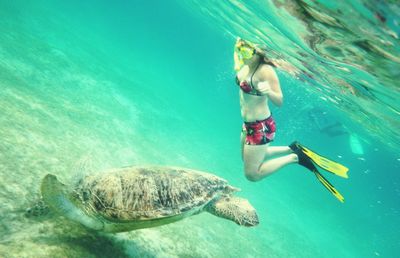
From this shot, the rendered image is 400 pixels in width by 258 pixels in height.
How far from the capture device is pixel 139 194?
4.69m

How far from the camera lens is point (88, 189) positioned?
467cm

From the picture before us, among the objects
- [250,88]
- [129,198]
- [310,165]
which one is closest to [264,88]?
[250,88]

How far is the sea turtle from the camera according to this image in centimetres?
435

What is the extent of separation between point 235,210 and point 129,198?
2199mm

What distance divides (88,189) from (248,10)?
48.2 ft

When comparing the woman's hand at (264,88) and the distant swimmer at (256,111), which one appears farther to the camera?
the distant swimmer at (256,111)

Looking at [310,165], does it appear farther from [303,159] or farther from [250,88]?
[250,88]

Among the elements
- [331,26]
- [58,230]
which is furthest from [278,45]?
Result: [58,230]

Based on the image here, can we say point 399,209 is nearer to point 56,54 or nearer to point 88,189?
point 56,54

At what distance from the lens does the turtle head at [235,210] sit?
568 centimetres

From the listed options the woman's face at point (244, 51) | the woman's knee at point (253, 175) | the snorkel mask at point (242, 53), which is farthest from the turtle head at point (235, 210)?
the woman's face at point (244, 51)

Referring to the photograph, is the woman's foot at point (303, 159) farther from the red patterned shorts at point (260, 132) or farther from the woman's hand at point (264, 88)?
the woman's hand at point (264, 88)

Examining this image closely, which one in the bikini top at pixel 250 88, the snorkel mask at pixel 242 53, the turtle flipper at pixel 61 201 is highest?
the snorkel mask at pixel 242 53

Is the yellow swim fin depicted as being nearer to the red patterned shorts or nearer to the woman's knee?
the red patterned shorts
